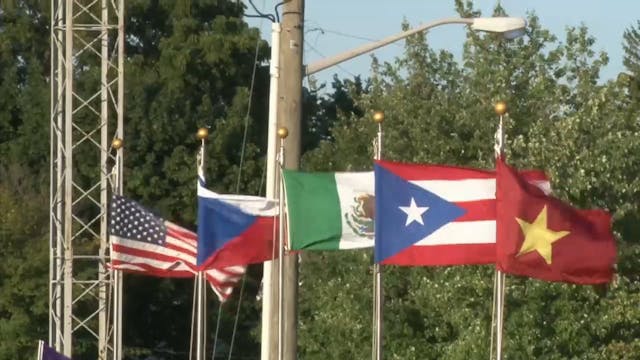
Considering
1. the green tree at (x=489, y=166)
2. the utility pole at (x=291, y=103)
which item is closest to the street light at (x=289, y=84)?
the utility pole at (x=291, y=103)

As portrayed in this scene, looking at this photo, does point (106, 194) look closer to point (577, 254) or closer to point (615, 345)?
point (615, 345)

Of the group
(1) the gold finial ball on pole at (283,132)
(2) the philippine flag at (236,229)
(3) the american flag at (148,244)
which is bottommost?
(3) the american flag at (148,244)

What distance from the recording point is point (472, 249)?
13906mm

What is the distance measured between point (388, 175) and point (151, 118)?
101ft

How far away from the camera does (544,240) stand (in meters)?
13.6

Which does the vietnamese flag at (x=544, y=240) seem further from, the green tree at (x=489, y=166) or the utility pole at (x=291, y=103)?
the green tree at (x=489, y=166)

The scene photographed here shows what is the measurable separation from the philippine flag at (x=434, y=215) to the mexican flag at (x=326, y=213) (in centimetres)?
60

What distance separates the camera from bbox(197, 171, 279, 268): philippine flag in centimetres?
1557

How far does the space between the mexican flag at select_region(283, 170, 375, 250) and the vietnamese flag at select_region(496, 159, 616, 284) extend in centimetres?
159

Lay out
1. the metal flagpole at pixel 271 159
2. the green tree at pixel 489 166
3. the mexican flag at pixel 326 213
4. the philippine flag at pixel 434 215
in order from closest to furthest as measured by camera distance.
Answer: the philippine flag at pixel 434 215 < the mexican flag at pixel 326 213 < the metal flagpole at pixel 271 159 < the green tree at pixel 489 166

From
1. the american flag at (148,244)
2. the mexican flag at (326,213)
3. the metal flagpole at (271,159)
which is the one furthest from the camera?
the american flag at (148,244)

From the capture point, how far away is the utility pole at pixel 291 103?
14.7 m

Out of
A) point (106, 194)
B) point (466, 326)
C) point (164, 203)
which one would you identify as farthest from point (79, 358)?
point (466, 326)

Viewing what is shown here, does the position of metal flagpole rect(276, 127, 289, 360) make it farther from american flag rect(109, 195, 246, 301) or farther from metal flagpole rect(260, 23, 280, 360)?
american flag rect(109, 195, 246, 301)
